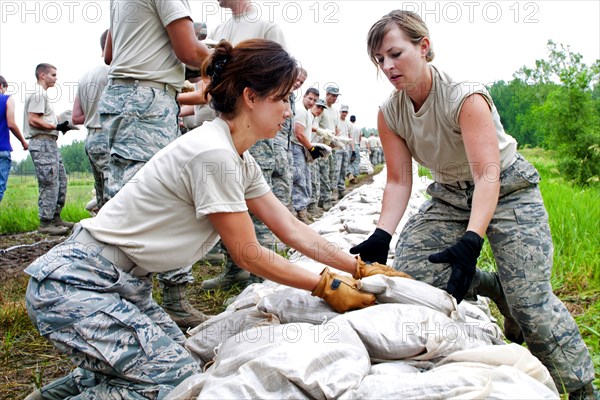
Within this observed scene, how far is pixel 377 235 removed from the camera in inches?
91.0

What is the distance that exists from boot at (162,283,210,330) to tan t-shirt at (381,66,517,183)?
1316mm

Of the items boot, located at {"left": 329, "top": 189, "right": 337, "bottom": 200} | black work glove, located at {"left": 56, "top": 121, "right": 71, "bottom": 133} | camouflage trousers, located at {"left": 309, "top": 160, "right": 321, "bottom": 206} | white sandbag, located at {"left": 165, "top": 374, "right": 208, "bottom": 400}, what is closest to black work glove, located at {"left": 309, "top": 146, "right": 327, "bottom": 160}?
camouflage trousers, located at {"left": 309, "top": 160, "right": 321, "bottom": 206}

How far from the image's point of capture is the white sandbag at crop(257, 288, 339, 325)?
191cm

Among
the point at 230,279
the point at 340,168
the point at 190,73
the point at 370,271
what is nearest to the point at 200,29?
the point at 190,73

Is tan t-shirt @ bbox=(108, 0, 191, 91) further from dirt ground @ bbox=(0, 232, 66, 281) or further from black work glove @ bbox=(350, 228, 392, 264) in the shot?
dirt ground @ bbox=(0, 232, 66, 281)

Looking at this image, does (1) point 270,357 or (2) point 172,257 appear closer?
(1) point 270,357

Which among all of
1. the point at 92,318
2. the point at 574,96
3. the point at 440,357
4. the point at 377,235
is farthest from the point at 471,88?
the point at 574,96

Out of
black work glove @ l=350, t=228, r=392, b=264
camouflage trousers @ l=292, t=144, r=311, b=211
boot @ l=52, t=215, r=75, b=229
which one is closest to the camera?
black work glove @ l=350, t=228, r=392, b=264

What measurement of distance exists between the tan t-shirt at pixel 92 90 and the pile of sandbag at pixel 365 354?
250 cm

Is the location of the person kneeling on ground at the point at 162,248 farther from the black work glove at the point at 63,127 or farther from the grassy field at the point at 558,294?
the black work glove at the point at 63,127

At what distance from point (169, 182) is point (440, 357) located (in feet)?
3.21

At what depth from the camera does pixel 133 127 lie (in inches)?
101

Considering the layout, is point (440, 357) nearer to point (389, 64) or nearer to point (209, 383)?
point (209, 383)

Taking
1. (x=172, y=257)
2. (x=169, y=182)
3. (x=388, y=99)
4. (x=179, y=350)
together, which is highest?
(x=388, y=99)
